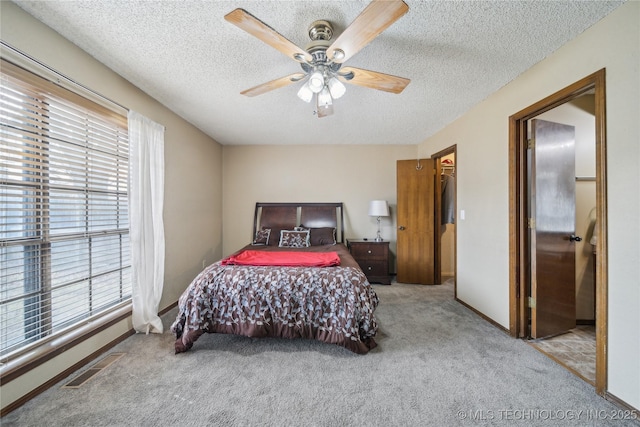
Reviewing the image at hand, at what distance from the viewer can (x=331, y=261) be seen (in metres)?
2.39

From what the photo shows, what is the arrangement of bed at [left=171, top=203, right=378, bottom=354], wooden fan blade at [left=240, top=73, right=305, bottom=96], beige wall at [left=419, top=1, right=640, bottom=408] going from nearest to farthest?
beige wall at [left=419, top=1, right=640, bottom=408]
wooden fan blade at [left=240, top=73, right=305, bottom=96]
bed at [left=171, top=203, right=378, bottom=354]

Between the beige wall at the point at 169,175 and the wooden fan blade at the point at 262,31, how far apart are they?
1.46 m

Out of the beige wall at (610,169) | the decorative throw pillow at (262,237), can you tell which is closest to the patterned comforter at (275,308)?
the beige wall at (610,169)

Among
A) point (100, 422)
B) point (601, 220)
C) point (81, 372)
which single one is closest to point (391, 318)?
point (601, 220)

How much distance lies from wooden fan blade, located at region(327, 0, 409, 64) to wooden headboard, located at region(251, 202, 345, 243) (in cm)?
288

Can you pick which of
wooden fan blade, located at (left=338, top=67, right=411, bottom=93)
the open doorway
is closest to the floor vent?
wooden fan blade, located at (left=338, top=67, right=411, bottom=93)

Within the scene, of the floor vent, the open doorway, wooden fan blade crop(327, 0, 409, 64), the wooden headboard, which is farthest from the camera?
the wooden headboard

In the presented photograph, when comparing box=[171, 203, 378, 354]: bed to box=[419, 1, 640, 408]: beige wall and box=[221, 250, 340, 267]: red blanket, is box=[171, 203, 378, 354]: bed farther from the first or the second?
box=[419, 1, 640, 408]: beige wall

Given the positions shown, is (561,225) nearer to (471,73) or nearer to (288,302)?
(471,73)

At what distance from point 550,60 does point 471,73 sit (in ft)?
1.77

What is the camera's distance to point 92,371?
1757 millimetres

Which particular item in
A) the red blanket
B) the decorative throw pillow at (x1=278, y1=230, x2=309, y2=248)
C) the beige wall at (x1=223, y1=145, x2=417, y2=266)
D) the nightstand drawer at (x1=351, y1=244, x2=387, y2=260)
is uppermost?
the beige wall at (x1=223, y1=145, x2=417, y2=266)

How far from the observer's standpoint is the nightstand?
3.86 meters

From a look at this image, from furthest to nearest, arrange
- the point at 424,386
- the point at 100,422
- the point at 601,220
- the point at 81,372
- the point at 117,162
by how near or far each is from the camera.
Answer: the point at 117,162 → the point at 81,372 → the point at 424,386 → the point at 601,220 → the point at 100,422
